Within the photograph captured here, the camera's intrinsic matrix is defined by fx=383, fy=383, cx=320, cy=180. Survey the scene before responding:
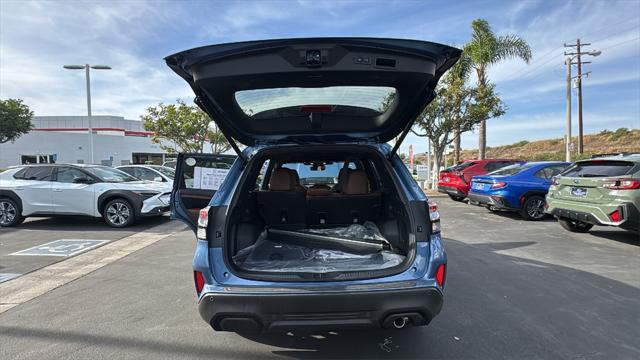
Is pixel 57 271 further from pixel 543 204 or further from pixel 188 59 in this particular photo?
pixel 543 204

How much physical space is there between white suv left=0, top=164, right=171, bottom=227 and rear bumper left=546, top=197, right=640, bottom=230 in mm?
8780

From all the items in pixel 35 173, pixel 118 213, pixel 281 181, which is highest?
pixel 35 173

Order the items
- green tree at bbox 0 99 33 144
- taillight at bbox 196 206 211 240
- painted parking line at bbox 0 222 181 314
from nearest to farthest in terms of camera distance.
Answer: taillight at bbox 196 206 211 240 < painted parking line at bbox 0 222 181 314 < green tree at bbox 0 99 33 144

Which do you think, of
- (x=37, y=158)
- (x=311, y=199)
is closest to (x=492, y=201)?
(x=311, y=199)

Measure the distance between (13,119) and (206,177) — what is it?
38476 mm

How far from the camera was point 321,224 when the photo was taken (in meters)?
4.34

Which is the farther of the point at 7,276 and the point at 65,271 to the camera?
the point at 65,271

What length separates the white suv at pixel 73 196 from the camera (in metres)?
8.94

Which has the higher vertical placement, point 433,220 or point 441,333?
point 433,220

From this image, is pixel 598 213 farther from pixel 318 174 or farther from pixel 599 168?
pixel 318 174

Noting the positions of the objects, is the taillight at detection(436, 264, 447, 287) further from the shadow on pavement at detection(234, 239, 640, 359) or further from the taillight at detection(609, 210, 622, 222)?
the taillight at detection(609, 210, 622, 222)

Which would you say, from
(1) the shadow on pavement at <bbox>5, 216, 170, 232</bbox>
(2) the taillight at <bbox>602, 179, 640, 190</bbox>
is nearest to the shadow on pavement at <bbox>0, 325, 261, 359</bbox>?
(1) the shadow on pavement at <bbox>5, 216, 170, 232</bbox>

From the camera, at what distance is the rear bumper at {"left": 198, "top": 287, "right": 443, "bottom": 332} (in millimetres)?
2488

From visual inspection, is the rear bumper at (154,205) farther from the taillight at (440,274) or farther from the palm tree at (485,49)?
the palm tree at (485,49)
